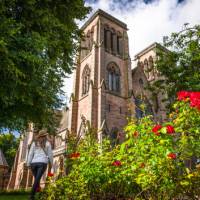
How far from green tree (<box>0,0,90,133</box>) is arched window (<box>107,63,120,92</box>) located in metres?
17.2

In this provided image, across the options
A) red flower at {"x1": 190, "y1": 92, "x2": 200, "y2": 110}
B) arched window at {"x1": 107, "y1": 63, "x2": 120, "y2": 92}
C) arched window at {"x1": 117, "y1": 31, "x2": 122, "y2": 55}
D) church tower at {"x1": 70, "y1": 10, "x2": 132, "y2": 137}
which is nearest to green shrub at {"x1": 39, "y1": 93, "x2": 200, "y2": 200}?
red flower at {"x1": 190, "y1": 92, "x2": 200, "y2": 110}

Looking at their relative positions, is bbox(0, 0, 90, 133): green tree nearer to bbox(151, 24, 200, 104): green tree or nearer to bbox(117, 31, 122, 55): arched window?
bbox(151, 24, 200, 104): green tree

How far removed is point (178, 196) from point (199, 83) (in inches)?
393

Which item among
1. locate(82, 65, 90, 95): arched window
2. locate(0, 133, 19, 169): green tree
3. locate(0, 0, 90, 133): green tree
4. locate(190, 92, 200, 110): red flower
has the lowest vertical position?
locate(190, 92, 200, 110): red flower

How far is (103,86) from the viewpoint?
26812mm

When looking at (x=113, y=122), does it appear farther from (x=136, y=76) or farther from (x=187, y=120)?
(x=187, y=120)

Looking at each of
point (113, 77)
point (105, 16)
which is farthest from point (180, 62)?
point (105, 16)

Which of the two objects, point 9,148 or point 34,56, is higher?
point 9,148

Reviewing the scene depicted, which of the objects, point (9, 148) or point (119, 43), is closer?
point (119, 43)

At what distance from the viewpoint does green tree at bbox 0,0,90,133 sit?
8008 millimetres

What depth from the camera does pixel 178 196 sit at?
12.8 feet

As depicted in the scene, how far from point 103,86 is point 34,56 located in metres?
18.8

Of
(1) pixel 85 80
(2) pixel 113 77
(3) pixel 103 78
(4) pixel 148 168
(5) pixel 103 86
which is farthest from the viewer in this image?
(1) pixel 85 80

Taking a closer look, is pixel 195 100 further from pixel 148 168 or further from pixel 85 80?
pixel 85 80
